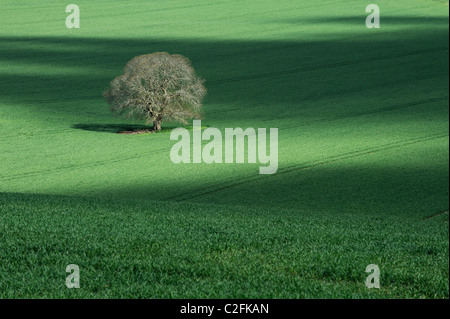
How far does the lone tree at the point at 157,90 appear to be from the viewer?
28.9 metres

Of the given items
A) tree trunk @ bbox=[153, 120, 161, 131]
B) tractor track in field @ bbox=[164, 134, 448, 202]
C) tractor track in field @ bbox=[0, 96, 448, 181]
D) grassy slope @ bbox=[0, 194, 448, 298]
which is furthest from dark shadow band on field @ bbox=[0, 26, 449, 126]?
grassy slope @ bbox=[0, 194, 448, 298]

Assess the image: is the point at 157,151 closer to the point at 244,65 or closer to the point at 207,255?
the point at 207,255

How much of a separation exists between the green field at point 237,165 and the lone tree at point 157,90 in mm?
800

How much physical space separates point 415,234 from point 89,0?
65.7 ft

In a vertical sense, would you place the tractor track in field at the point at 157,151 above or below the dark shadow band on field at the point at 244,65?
below

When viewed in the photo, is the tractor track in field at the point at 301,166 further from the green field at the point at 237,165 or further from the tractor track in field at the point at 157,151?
the tractor track in field at the point at 157,151

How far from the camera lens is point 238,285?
30.8ft

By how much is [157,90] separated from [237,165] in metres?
5.60

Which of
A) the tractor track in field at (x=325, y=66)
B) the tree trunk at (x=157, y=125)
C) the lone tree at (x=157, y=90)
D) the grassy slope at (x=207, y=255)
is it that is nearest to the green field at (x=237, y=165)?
the grassy slope at (x=207, y=255)

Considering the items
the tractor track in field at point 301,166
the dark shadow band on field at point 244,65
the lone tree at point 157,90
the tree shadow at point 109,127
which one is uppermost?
the dark shadow band on field at point 244,65

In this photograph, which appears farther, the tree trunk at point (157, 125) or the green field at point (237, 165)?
the tree trunk at point (157, 125)

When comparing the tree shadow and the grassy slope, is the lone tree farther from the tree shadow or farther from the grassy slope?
the grassy slope

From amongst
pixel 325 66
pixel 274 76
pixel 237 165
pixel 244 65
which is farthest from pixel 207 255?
pixel 325 66
